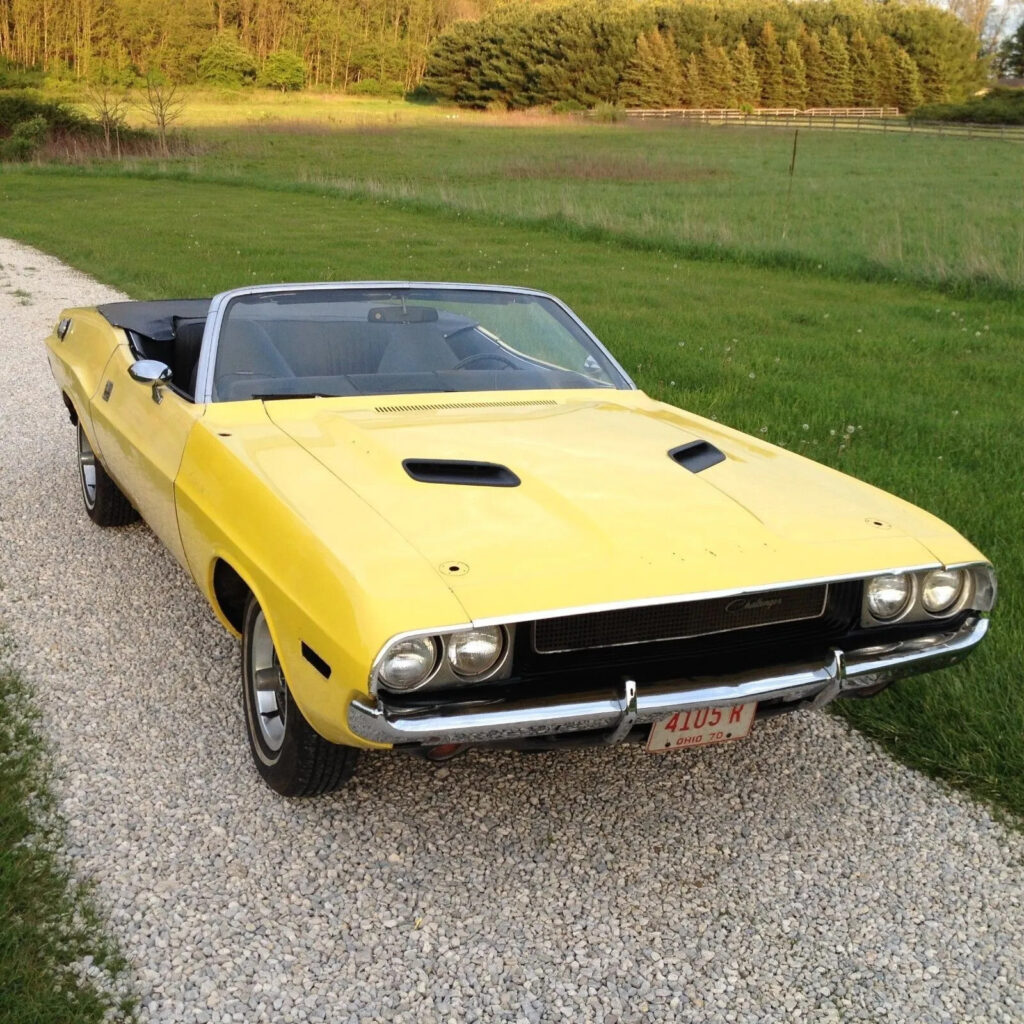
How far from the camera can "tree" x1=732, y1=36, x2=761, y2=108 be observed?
243 ft

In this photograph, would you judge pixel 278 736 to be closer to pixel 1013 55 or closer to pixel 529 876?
pixel 529 876

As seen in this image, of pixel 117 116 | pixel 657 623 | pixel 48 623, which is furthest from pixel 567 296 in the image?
pixel 117 116

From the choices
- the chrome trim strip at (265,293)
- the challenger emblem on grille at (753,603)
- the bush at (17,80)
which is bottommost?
the bush at (17,80)

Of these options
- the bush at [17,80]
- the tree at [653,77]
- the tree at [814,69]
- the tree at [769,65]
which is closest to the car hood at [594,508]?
the bush at [17,80]

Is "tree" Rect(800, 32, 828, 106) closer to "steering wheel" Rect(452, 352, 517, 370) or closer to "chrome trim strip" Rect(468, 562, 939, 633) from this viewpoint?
"steering wheel" Rect(452, 352, 517, 370)

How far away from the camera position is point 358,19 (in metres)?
95.2

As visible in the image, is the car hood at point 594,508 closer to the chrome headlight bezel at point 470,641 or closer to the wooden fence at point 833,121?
the chrome headlight bezel at point 470,641

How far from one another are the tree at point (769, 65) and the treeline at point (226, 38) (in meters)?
30.8

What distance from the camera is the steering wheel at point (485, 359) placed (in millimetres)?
3996

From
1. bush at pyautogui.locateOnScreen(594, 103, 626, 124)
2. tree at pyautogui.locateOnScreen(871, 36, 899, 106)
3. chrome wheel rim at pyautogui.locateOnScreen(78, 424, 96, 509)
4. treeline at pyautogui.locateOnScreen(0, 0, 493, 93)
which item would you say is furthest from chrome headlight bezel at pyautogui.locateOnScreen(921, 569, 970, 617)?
tree at pyautogui.locateOnScreen(871, 36, 899, 106)

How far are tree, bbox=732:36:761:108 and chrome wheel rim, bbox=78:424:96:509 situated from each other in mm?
75775

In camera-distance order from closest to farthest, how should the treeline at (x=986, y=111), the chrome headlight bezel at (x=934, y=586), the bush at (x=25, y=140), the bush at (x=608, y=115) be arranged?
the chrome headlight bezel at (x=934, y=586) < the bush at (x=25, y=140) < the treeline at (x=986, y=111) < the bush at (x=608, y=115)

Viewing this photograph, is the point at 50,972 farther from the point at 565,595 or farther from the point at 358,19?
the point at 358,19

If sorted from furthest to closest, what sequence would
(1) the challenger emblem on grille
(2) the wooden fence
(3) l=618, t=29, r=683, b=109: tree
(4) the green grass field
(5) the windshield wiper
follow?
(3) l=618, t=29, r=683, b=109: tree
(2) the wooden fence
(4) the green grass field
(5) the windshield wiper
(1) the challenger emblem on grille
